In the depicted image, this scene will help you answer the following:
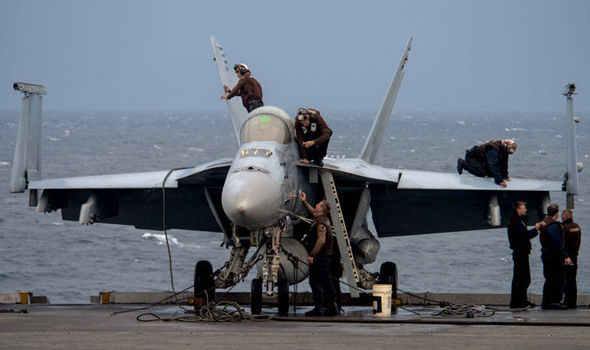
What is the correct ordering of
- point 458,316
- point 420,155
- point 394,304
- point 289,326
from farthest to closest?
point 420,155 < point 394,304 < point 458,316 < point 289,326

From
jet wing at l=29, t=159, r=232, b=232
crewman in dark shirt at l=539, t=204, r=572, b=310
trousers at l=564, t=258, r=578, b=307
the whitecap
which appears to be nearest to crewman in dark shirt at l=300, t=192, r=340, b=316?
jet wing at l=29, t=159, r=232, b=232

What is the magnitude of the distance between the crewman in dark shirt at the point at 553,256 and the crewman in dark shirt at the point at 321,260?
3.43 m

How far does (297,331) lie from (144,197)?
8468 mm

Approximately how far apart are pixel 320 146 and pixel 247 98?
10.4ft

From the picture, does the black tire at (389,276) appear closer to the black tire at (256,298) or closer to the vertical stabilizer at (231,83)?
the black tire at (256,298)

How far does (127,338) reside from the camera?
10930mm

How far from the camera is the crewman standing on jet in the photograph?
1792cm

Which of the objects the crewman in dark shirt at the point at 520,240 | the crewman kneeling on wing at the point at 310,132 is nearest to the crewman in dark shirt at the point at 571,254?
the crewman in dark shirt at the point at 520,240

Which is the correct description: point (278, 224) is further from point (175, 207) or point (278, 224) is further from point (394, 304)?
point (175, 207)

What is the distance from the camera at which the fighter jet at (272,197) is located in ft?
47.9

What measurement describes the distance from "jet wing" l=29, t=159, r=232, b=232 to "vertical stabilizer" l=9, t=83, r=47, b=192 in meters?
0.23

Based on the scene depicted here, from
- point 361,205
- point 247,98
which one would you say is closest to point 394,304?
point 361,205

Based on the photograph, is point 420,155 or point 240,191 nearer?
point 240,191

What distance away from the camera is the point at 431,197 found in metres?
19.6
